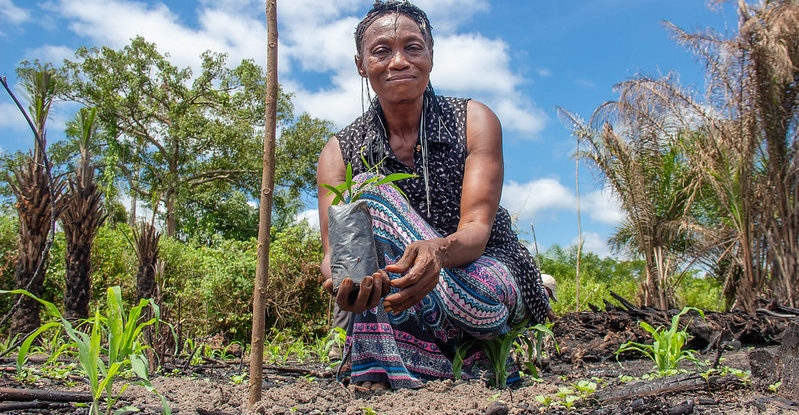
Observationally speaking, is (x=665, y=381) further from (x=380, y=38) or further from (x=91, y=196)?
(x=91, y=196)

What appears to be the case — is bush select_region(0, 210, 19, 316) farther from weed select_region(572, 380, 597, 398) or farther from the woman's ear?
weed select_region(572, 380, 597, 398)

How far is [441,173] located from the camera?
7.82 ft

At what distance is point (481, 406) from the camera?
5.17 feet

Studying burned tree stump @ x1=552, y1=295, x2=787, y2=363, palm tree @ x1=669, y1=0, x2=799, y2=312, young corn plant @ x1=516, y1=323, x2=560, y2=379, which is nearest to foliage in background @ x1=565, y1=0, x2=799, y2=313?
palm tree @ x1=669, y1=0, x2=799, y2=312

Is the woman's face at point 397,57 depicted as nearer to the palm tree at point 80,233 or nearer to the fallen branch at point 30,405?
the fallen branch at point 30,405

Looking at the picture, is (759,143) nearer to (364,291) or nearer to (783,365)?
(783,365)

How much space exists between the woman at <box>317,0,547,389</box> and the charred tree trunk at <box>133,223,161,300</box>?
220cm

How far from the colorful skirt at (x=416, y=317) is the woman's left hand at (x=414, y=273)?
0.18 m

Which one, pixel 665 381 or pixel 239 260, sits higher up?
pixel 239 260

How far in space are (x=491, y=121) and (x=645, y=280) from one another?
8889 mm

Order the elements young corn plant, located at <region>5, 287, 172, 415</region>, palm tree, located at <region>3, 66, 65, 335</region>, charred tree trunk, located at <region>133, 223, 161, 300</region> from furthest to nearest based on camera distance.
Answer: palm tree, located at <region>3, 66, 65, 335</region> → charred tree trunk, located at <region>133, 223, 161, 300</region> → young corn plant, located at <region>5, 287, 172, 415</region>

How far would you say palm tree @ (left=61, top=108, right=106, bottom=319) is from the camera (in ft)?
16.2

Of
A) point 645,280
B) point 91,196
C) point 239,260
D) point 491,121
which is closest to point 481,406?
point 491,121

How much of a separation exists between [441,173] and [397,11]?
709mm
